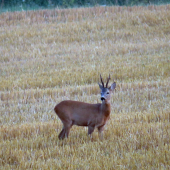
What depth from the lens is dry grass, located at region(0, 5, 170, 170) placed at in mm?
5512

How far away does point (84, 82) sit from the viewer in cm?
1202

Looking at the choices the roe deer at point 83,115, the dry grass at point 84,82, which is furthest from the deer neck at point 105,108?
the dry grass at point 84,82

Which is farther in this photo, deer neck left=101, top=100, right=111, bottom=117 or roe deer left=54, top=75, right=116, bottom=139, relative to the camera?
deer neck left=101, top=100, right=111, bottom=117

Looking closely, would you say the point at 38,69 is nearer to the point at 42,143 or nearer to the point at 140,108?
the point at 140,108

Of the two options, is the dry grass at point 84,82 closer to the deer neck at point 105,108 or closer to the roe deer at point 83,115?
the roe deer at point 83,115

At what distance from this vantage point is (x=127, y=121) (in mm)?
7363

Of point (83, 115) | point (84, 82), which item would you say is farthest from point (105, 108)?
point (84, 82)

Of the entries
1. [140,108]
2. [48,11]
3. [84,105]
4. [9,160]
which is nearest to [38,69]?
[140,108]

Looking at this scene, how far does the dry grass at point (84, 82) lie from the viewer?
5.51 meters

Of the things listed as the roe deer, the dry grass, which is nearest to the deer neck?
the roe deer

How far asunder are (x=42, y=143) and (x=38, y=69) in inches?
322

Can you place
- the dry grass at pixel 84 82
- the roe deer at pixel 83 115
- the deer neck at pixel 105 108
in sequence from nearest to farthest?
the dry grass at pixel 84 82
the roe deer at pixel 83 115
the deer neck at pixel 105 108

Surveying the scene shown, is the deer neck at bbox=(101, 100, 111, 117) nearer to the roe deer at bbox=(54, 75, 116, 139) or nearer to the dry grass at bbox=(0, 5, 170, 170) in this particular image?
the roe deer at bbox=(54, 75, 116, 139)

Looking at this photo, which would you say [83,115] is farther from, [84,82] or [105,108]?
[84,82]
